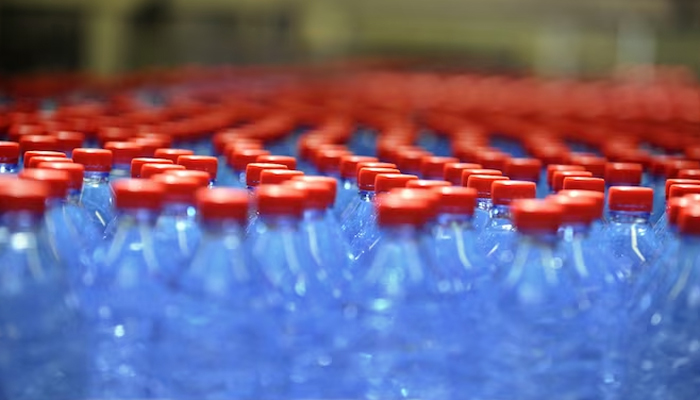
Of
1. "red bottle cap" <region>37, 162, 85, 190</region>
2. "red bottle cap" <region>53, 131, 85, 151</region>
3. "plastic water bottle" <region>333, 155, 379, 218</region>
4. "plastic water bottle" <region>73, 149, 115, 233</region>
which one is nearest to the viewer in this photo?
"red bottle cap" <region>37, 162, 85, 190</region>

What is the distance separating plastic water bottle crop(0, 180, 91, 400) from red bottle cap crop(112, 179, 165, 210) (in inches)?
4.0

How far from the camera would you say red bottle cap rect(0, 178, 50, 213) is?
1.46m

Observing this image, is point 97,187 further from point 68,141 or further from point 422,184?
point 422,184

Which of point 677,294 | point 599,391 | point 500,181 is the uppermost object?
point 500,181

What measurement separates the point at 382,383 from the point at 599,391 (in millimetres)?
358

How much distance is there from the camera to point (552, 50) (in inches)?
627

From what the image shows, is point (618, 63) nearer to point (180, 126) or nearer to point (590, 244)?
point (180, 126)

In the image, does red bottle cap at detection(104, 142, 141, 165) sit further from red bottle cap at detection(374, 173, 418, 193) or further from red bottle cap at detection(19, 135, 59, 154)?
red bottle cap at detection(374, 173, 418, 193)

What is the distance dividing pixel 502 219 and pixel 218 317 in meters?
0.61

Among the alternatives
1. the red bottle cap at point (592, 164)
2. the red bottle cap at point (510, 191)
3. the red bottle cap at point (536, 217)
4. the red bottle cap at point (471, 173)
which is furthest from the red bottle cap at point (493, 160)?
the red bottle cap at point (536, 217)

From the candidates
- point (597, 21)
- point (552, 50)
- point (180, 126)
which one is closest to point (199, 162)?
point (180, 126)

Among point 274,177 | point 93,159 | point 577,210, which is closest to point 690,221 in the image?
point 577,210

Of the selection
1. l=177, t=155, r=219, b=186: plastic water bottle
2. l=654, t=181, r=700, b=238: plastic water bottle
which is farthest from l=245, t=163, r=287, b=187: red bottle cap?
l=654, t=181, r=700, b=238: plastic water bottle

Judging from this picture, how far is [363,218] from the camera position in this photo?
2.07 meters
